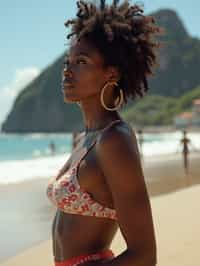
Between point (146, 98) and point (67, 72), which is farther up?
point (146, 98)

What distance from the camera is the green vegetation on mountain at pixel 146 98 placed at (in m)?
153

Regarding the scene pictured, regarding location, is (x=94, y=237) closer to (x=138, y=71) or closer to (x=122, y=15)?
(x=138, y=71)

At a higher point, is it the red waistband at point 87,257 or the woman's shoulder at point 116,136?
the woman's shoulder at point 116,136

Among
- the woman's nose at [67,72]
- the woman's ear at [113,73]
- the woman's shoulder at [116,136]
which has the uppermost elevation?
the woman's nose at [67,72]

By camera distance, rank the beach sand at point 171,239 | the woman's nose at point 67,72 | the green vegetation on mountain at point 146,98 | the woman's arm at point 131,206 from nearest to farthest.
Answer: the woman's arm at point 131,206 → the woman's nose at point 67,72 → the beach sand at point 171,239 → the green vegetation on mountain at point 146,98

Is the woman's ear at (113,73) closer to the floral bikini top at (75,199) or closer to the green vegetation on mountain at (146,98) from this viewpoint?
the floral bikini top at (75,199)

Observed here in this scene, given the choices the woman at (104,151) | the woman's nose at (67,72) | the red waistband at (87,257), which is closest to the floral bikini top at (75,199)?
the woman at (104,151)

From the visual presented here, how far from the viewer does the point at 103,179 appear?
1.65 m

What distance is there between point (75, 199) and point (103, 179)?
0.13 meters

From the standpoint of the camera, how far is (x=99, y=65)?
179 centimetres

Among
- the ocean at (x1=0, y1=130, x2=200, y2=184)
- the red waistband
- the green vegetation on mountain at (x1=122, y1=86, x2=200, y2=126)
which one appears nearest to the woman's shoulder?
the red waistband

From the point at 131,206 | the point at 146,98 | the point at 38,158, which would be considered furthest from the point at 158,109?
the point at 131,206

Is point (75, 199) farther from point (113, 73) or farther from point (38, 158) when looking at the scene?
point (38, 158)

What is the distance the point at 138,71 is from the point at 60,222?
59 cm
